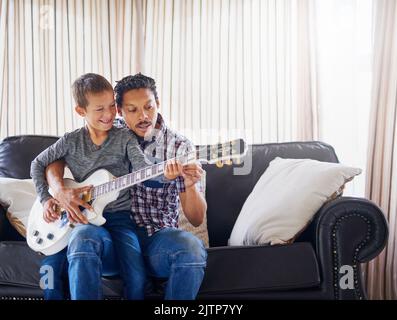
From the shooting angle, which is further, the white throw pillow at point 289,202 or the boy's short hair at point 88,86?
the white throw pillow at point 289,202

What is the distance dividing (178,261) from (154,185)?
32 centimetres

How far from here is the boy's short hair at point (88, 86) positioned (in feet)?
5.62

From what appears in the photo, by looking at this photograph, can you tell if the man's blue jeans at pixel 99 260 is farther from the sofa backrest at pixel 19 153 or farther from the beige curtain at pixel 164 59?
the beige curtain at pixel 164 59

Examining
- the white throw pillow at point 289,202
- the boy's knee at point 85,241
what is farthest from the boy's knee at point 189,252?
the white throw pillow at point 289,202

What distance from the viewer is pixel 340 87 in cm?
A: 263

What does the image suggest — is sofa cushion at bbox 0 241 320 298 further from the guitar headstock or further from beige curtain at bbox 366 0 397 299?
beige curtain at bbox 366 0 397 299

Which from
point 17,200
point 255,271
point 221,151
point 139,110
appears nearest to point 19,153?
point 17,200

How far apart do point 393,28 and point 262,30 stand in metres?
0.68

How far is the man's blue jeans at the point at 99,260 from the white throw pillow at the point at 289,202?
0.48 metres

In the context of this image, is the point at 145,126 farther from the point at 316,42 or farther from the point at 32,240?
the point at 316,42

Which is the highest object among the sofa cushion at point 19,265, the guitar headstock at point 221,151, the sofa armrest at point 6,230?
the guitar headstock at point 221,151

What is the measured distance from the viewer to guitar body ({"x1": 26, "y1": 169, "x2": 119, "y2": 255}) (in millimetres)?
1696

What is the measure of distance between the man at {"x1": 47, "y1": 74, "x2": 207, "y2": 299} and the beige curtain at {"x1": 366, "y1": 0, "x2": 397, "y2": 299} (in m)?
1.04

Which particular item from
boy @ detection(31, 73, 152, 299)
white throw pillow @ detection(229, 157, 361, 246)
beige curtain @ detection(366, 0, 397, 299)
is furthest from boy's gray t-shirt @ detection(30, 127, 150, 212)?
beige curtain @ detection(366, 0, 397, 299)
